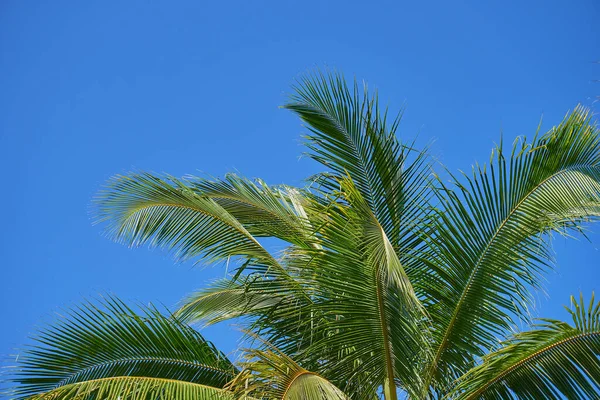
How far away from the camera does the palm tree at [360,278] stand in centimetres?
588

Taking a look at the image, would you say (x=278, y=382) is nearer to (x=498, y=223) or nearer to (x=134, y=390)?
(x=134, y=390)

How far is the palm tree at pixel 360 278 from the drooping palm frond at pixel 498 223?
0.04 ft

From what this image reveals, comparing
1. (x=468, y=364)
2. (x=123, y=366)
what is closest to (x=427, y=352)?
(x=468, y=364)

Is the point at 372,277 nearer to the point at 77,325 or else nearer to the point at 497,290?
the point at 497,290

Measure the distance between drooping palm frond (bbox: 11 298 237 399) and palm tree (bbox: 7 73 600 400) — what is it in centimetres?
1

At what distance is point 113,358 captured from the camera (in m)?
6.10

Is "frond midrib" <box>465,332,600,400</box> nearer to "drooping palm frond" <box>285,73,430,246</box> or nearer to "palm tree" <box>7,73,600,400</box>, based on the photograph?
"palm tree" <box>7,73,600,400</box>

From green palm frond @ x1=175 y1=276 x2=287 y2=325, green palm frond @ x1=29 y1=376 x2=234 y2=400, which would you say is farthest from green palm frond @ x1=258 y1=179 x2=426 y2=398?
green palm frond @ x1=175 y1=276 x2=287 y2=325

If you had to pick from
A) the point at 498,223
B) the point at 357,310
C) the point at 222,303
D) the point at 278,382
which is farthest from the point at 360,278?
the point at 222,303

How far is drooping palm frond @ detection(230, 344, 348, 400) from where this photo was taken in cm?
514

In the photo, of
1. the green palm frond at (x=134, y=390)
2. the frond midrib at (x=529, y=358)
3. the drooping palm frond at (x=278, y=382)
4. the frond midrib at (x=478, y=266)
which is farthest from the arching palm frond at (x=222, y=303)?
the frond midrib at (x=529, y=358)

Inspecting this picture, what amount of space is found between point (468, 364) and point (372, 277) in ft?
4.42

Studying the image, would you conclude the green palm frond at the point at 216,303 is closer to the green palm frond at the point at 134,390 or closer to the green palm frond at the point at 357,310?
the green palm frond at the point at 357,310

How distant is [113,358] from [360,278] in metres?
1.94
